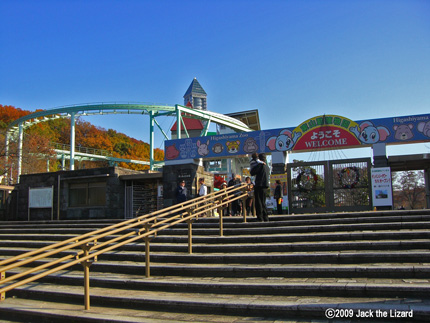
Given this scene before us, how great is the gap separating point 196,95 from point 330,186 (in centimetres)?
9856

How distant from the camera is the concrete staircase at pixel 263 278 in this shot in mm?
4965

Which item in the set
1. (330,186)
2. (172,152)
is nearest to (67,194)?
(172,152)

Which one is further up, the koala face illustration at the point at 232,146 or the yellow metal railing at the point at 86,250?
the koala face illustration at the point at 232,146

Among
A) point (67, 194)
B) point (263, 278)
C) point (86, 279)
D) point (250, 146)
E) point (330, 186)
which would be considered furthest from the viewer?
point (250, 146)

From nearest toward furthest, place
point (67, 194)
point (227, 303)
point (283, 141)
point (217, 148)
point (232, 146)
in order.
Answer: point (227, 303) → point (283, 141) → point (67, 194) → point (232, 146) → point (217, 148)

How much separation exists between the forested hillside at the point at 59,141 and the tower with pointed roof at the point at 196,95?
2775 centimetres

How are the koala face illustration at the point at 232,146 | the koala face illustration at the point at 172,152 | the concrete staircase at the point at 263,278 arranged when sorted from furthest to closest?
the koala face illustration at the point at 172,152
the koala face illustration at the point at 232,146
the concrete staircase at the point at 263,278

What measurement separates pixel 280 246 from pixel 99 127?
7051cm

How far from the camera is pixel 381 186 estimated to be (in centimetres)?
1345

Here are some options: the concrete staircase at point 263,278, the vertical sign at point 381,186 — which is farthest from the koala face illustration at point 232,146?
the concrete staircase at point 263,278

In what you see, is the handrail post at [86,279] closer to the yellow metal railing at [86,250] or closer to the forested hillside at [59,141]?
the yellow metal railing at [86,250]

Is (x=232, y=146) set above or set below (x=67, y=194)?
above

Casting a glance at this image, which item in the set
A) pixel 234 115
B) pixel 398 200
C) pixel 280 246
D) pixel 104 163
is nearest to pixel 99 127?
pixel 104 163

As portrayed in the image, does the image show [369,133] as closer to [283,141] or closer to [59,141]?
[283,141]
